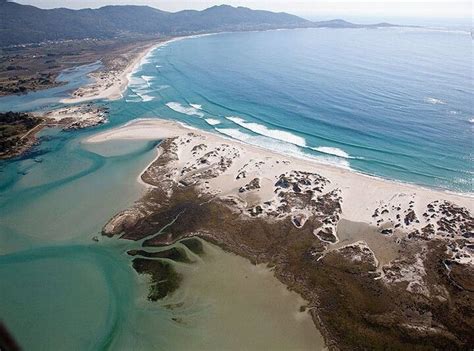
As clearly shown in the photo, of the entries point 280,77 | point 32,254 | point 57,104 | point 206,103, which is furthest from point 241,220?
point 280,77

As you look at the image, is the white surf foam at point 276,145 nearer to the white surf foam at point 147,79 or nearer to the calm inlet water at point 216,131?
the calm inlet water at point 216,131

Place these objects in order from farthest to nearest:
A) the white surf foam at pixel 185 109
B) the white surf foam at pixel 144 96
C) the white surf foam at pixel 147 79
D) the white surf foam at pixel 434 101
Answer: the white surf foam at pixel 147 79 → the white surf foam at pixel 144 96 → the white surf foam at pixel 185 109 → the white surf foam at pixel 434 101

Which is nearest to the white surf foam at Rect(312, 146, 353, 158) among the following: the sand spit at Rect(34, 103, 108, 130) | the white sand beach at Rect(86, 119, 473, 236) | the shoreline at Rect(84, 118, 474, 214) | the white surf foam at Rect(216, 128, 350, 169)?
the white surf foam at Rect(216, 128, 350, 169)

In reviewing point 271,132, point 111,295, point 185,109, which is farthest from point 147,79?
point 111,295

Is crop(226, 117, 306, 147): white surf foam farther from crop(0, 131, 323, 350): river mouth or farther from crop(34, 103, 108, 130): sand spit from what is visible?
crop(0, 131, 323, 350): river mouth

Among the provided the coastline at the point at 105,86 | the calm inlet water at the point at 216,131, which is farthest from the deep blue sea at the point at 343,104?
the coastline at the point at 105,86

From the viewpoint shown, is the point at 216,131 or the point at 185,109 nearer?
the point at 216,131

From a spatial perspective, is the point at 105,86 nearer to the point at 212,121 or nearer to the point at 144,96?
the point at 144,96
